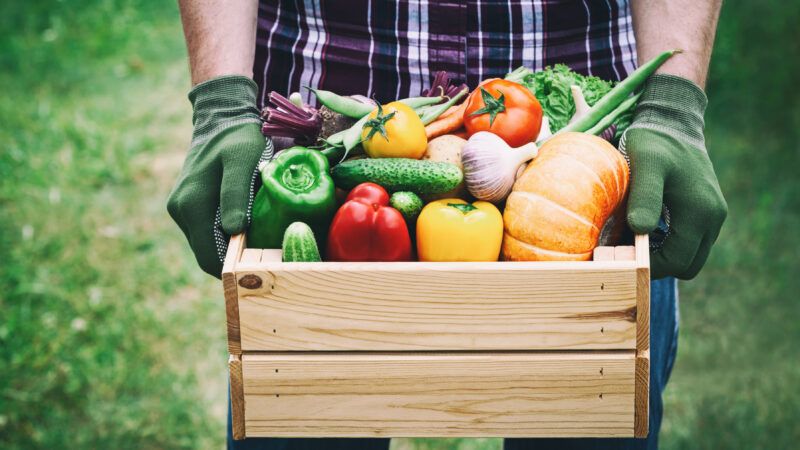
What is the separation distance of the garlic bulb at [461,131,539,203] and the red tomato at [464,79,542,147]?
0.18 feet

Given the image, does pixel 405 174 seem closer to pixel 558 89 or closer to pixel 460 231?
pixel 460 231

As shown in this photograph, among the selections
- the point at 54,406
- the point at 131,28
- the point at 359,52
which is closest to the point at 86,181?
the point at 54,406

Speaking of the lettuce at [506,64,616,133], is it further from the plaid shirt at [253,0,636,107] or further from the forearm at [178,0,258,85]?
the forearm at [178,0,258,85]

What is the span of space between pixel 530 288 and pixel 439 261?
9.5 inches

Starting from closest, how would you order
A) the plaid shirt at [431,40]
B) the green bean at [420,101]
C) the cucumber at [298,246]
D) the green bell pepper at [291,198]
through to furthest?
the cucumber at [298,246]
the green bell pepper at [291,198]
the green bean at [420,101]
the plaid shirt at [431,40]

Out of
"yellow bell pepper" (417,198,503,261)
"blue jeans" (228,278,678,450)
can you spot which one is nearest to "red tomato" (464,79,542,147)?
Answer: "yellow bell pepper" (417,198,503,261)

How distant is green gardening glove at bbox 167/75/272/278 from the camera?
7.01 ft

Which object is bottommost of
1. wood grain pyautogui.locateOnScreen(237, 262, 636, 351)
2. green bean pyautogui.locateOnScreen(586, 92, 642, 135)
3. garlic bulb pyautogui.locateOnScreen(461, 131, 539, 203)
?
wood grain pyautogui.locateOnScreen(237, 262, 636, 351)

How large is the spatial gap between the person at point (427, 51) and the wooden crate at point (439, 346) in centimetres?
41

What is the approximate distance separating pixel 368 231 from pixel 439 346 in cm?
30

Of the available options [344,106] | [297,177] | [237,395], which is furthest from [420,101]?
[237,395]

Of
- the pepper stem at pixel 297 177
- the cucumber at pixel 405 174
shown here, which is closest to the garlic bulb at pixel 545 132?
the cucumber at pixel 405 174

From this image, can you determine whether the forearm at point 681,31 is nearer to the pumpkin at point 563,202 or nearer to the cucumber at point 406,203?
the pumpkin at point 563,202

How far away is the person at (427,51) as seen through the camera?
238cm
